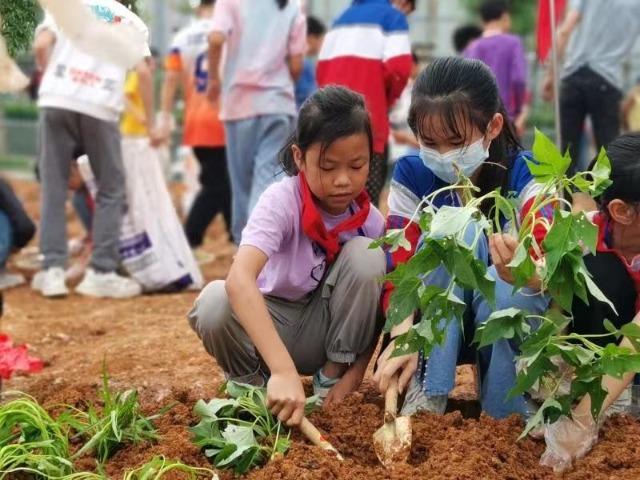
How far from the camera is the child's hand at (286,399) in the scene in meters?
2.81

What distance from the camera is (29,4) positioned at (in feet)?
9.12

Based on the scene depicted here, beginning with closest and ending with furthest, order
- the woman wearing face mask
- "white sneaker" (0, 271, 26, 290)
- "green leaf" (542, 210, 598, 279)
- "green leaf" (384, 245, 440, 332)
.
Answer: "green leaf" (542, 210, 598, 279) → "green leaf" (384, 245, 440, 332) → the woman wearing face mask → "white sneaker" (0, 271, 26, 290)

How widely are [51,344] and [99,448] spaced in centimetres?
212

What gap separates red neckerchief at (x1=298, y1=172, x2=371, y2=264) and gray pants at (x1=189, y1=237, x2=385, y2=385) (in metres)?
0.04

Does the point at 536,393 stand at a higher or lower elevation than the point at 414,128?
lower

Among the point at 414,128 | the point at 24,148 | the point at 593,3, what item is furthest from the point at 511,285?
the point at 24,148

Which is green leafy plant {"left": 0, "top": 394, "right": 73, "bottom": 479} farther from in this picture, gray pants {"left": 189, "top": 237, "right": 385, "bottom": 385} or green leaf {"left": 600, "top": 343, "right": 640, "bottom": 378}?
green leaf {"left": 600, "top": 343, "right": 640, "bottom": 378}

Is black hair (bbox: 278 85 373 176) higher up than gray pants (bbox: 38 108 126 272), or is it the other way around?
black hair (bbox: 278 85 373 176)

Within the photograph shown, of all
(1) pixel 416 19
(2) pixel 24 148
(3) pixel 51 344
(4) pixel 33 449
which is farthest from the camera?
(1) pixel 416 19

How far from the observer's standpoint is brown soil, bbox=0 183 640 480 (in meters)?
2.65

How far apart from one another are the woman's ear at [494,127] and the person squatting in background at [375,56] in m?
2.25

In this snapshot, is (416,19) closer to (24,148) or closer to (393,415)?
(24,148)

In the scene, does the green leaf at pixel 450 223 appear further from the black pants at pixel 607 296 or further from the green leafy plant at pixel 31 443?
the green leafy plant at pixel 31 443

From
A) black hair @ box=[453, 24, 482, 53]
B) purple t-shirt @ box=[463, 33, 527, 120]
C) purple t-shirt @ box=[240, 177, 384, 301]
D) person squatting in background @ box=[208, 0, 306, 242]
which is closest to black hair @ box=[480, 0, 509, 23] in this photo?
purple t-shirt @ box=[463, 33, 527, 120]
